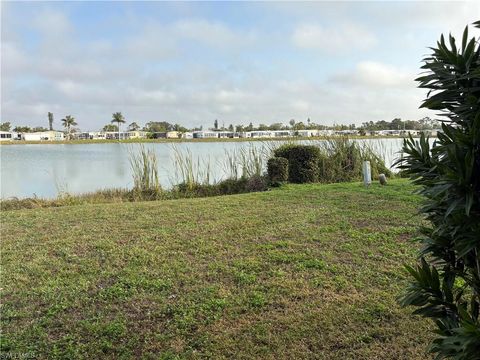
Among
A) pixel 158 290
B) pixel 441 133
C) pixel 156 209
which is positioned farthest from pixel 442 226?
pixel 156 209

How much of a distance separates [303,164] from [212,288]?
8005mm

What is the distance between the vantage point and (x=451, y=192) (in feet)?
3.62

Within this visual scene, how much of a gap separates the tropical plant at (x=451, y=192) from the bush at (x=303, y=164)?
935cm

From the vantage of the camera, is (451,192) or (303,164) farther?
(303,164)

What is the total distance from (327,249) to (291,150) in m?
6.94

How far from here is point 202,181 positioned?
1105cm

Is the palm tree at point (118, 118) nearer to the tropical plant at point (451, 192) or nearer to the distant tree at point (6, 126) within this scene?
the distant tree at point (6, 126)

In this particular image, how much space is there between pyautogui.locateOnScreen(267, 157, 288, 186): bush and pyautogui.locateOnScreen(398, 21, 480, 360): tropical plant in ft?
29.5

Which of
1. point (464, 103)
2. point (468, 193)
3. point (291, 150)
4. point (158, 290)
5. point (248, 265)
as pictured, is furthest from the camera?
point (291, 150)

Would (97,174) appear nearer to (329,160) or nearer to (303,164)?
(303,164)

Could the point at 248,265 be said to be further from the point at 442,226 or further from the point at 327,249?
the point at 442,226

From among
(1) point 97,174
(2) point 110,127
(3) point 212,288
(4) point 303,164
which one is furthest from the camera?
(2) point 110,127

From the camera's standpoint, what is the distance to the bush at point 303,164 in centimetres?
1079

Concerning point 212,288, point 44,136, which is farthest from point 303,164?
point 44,136
